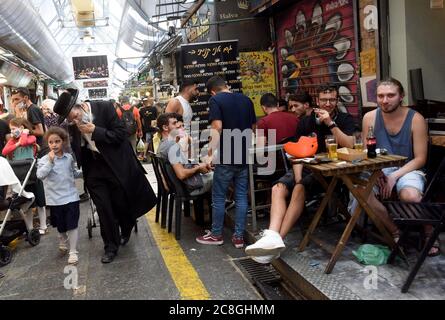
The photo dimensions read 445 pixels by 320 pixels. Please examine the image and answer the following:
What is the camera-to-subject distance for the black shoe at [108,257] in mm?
4547

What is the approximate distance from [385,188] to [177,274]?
6.75ft

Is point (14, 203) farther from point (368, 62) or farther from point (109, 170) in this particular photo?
point (368, 62)

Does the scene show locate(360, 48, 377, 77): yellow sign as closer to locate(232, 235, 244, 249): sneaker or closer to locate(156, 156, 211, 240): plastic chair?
locate(156, 156, 211, 240): plastic chair

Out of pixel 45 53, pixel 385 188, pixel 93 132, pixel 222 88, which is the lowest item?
pixel 385 188

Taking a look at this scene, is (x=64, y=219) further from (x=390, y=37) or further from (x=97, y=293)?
(x=390, y=37)

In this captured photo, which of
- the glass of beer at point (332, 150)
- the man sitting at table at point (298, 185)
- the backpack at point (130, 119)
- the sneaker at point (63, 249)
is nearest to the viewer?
the man sitting at table at point (298, 185)

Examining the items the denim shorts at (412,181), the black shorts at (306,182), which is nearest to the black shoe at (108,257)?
the black shorts at (306,182)

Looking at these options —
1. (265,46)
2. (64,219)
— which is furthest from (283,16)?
(64,219)

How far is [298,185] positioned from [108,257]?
7.10 ft

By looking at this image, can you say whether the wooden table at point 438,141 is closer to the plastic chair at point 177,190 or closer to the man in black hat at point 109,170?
the plastic chair at point 177,190

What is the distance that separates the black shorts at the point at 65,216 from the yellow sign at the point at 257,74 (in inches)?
193

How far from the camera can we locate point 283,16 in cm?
828

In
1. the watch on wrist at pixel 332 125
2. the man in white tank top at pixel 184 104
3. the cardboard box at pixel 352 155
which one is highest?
the man in white tank top at pixel 184 104

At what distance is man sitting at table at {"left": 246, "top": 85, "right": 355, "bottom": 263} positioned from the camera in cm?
356
